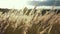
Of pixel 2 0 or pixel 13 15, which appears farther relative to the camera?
pixel 2 0

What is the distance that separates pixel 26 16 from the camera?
1033 mm

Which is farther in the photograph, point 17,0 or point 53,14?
point 17,0

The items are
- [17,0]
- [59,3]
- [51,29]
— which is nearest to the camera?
[51,29]

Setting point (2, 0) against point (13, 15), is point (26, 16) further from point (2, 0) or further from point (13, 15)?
point (2, 0)

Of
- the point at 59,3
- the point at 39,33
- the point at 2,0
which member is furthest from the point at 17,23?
the point at 2,0

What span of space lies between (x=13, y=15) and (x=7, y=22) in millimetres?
62

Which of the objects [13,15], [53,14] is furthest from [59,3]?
[13,15]

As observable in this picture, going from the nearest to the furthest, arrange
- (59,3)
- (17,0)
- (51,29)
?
(51,29) < (59,3) < (17,0)

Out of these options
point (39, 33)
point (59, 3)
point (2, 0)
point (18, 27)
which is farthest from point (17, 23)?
point (2, 0)

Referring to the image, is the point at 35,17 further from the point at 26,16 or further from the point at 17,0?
the point at 17,0

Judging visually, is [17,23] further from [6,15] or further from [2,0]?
[2,0]

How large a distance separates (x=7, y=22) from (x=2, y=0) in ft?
2.04

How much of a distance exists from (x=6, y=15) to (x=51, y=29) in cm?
27

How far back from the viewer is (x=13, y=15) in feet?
3.39
